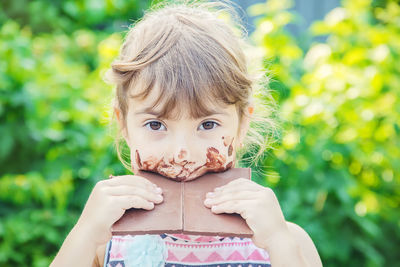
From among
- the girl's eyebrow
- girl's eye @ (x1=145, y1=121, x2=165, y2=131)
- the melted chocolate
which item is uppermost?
the girl's eyebrow

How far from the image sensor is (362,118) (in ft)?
12.1

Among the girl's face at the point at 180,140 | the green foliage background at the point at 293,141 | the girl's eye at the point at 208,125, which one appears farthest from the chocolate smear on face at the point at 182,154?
the green foliage background at the point at 293,141

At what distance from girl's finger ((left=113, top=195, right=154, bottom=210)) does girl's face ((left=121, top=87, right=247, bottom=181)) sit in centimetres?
13

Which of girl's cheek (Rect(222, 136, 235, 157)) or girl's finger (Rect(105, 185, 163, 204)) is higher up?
girl's cheek (Rect(222, 136, 235, 157))

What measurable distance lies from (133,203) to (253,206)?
358 millimetres

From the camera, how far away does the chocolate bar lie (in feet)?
5.64

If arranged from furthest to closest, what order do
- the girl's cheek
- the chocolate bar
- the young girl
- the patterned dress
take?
the patterned dress
the girl's cheek
the young girl
the chocolate bar

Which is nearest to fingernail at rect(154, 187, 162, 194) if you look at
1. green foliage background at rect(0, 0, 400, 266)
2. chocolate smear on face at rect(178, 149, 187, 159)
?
A: chocolate smear on face at rect(178, 149, 187, 159)

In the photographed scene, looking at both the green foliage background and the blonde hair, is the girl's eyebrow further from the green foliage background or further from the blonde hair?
the green foliage background

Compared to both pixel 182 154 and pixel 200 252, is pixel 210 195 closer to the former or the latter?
pixel 182 154

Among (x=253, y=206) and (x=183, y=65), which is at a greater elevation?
(x=183, y=65)

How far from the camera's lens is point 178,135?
183 cm

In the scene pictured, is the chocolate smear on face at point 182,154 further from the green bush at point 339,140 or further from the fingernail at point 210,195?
the green bush at point 339,140

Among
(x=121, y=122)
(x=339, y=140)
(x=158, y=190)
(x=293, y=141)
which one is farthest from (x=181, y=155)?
(x=339, y=140)
